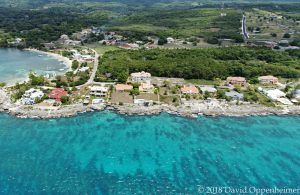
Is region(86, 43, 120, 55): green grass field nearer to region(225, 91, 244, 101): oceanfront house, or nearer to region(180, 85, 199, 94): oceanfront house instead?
region(180, 85, 199, 94): oceanfront house

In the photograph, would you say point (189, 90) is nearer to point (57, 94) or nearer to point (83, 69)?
point (57, 94)

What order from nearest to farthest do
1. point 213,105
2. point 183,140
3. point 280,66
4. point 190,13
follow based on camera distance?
point 183,140
point 213,105
point 280,66
point 190,13

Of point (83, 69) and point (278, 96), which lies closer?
point (278, 96)

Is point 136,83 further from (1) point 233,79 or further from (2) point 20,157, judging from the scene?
(2) point 20,157

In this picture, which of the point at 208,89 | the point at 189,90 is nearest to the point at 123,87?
the point at 189,90

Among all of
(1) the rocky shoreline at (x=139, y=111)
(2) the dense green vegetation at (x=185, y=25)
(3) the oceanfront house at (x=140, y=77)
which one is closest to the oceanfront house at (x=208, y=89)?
(1) the rocky shoreline at (x=139, y=111)

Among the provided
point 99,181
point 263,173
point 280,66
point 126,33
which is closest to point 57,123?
point 99,181
